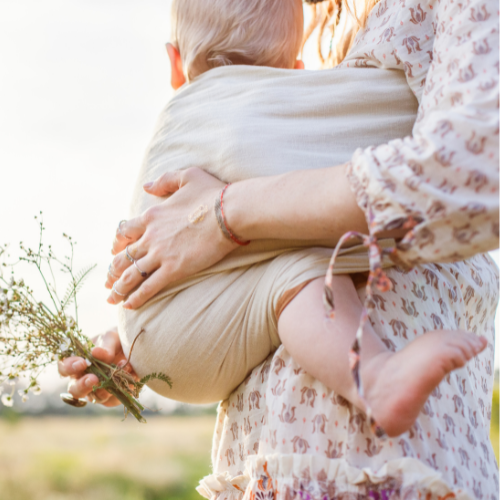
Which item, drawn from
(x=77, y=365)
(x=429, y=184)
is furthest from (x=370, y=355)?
(x=77, y=365)

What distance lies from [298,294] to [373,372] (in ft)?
0.67

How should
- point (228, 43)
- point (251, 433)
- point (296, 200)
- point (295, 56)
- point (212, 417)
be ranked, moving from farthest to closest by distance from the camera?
point (212, 417), point (295, 56), point (228, 43), point (251, 433), point (296, 200)

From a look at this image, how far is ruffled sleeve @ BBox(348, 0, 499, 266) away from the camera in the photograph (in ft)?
2.65

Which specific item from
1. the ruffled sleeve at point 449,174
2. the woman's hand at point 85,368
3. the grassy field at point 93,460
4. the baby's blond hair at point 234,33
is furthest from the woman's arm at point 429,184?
the grassy field at point 93,460

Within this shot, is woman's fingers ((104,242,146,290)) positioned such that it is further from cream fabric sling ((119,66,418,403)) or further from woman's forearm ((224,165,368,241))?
woman's forearm ((224,165,368,241))

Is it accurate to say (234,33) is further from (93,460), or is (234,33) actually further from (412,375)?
(93,460)

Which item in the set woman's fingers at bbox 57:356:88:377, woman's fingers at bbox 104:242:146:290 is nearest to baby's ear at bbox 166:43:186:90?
woman's fingers at bbox 104:242:146:290

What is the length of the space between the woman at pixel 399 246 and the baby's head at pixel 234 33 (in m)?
0.33

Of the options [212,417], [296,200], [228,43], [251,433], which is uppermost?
[228,43]

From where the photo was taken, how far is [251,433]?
1.10 meters

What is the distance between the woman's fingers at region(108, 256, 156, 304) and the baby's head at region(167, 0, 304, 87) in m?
0.61

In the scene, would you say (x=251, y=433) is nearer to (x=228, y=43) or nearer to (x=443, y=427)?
(x=443, y=427)

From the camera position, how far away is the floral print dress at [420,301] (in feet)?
2.68

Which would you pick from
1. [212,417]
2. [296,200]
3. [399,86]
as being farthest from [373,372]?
[212,417]
